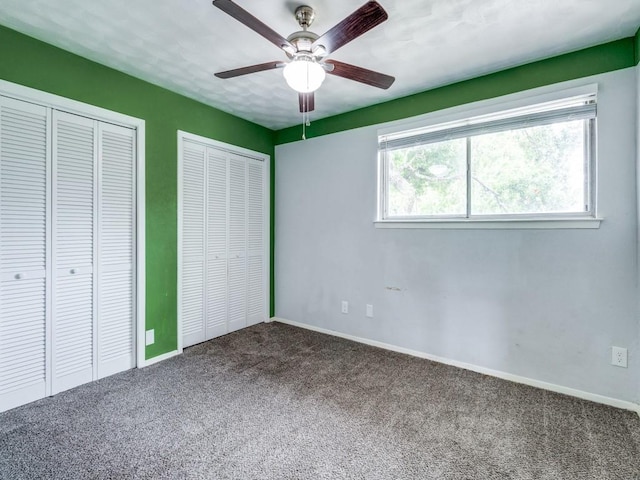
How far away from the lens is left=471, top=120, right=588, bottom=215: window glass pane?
2.26 metres

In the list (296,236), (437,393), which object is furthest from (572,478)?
(296,236)

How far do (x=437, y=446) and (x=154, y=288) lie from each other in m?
2.48

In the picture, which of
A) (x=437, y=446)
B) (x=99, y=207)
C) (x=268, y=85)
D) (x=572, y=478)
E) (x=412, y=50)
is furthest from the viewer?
(x=268, y=85)

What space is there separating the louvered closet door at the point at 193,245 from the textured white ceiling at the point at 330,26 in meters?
0.76

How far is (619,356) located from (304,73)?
2.72 meters

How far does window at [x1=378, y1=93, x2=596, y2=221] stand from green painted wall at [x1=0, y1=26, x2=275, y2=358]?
6.53ft

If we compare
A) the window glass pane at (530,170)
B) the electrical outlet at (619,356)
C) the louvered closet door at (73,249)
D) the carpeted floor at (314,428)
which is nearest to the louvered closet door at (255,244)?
the carpeted floor at (314,428)

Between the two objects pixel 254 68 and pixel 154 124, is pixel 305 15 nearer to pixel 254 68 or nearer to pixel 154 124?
pixel 254 68

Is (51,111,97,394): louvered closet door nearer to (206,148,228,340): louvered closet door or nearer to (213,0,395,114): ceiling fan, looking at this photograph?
(206,148,228,340): louvered closet door

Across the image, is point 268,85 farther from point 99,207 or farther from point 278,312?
point 278,312

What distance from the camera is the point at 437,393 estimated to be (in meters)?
2.24

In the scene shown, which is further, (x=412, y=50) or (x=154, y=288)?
(x=154, y=288)

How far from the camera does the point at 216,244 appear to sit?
132 inches

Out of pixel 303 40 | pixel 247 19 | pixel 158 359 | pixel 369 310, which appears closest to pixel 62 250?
pixel 158 359
